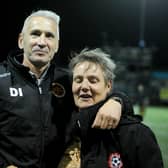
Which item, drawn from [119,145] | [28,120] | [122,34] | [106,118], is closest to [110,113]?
[106,118]

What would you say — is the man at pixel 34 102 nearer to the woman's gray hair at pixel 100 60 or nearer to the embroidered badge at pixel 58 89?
the embroidered badge at pixel 58 89

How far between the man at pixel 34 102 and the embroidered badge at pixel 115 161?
18.2 inches

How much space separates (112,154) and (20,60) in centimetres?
107

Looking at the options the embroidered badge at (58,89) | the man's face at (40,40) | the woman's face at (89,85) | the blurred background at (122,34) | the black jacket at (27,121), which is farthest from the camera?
the blurred background at (122,34)

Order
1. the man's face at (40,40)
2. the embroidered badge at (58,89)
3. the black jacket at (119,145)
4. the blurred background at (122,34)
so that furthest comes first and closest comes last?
1. the blurred background at (122,34)
2. the embroidered badge at (58,89)
3. the man's face at (40,40)
4. the black jacket at (119,145)

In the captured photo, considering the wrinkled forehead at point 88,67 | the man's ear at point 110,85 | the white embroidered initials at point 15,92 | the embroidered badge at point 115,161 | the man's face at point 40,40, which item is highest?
the man's face at point 40,40

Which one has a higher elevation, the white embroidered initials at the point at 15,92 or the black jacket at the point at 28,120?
the white embroidered initials at the point at 15,92

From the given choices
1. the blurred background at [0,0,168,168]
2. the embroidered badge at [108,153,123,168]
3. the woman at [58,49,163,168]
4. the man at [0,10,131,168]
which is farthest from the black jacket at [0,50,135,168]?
the blurred background at [0,0,168,168]

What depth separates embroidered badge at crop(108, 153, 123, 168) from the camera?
2.23 m

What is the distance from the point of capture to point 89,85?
2400 mm

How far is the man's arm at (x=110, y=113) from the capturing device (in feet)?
7.29

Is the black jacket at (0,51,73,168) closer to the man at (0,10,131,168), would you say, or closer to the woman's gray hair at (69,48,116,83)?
the man at (0,10,131,168)

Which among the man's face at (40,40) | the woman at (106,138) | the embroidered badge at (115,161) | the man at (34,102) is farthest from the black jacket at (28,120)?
the embroidered badge at (115,161)

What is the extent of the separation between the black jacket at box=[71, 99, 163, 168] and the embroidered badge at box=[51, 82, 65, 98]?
613 mm
